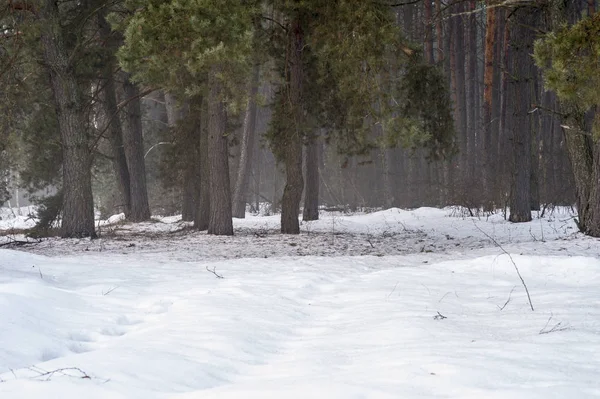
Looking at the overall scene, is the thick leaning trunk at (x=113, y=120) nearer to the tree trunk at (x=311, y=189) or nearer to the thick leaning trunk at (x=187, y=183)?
the thick leaning trunk at (x=187, y=183)

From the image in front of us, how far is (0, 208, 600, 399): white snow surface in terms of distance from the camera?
385 centimetres

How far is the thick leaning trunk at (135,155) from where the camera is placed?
2209 centimetres

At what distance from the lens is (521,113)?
18.1 meters

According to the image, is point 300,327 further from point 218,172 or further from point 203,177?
point 203,177

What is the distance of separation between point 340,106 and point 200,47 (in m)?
5.59

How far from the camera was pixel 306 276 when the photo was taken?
912 centimetres

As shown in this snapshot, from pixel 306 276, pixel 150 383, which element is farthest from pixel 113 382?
pixel 306 276

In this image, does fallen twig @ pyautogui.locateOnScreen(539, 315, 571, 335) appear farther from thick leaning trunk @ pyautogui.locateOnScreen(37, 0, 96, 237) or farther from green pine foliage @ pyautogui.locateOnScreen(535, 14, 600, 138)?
thick leaning trunk @ pyautogui.locateOnScreen(37, 0, 96, 237)

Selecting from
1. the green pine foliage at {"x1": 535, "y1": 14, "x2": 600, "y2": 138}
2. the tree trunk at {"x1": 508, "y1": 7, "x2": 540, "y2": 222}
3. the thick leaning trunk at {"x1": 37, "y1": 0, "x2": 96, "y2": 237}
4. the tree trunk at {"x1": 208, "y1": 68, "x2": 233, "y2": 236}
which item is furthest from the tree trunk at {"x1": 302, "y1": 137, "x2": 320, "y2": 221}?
the green pine foliage at {"x1": 535, "y1": 14, "x2": 600, "y2": 138}

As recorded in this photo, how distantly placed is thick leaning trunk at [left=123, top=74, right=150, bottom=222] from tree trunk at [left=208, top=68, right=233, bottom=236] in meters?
6.26

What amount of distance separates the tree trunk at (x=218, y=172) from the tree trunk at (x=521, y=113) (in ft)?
24.9

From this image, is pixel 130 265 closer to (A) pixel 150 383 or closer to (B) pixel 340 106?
(A) pixel 150 383

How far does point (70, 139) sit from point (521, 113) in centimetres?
1170

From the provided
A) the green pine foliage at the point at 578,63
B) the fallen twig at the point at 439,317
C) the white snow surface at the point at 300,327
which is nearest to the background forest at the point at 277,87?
the green pine foliage at the point at 578,63
